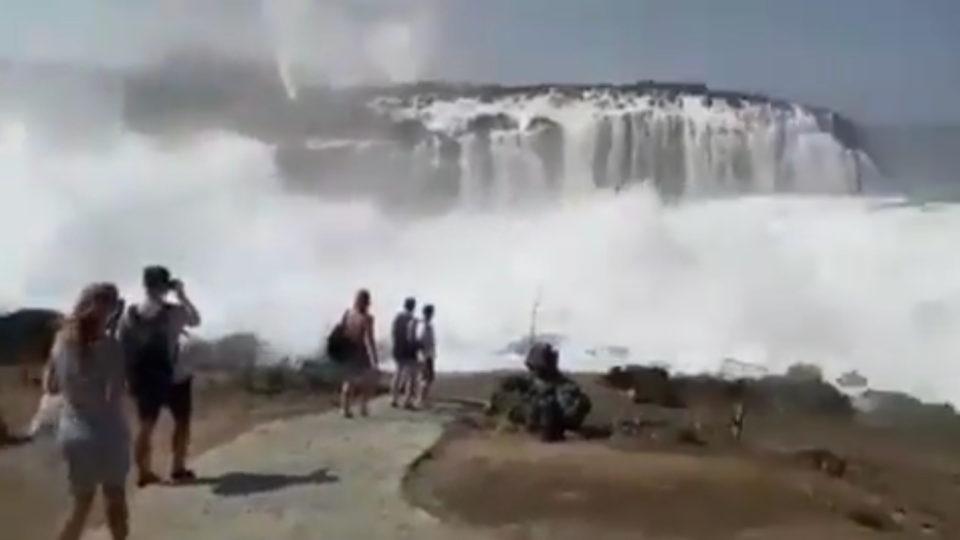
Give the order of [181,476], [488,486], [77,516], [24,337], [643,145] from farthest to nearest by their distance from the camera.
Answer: [643,145], [24,337], [488,486], [181,476], [77,516]

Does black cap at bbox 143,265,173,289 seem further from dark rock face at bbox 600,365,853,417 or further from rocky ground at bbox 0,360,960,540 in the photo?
dark rock face at bbox 600,365,853,417

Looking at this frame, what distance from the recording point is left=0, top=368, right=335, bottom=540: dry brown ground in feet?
35.0

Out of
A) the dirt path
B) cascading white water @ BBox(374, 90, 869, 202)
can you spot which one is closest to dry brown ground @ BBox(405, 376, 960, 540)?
the dirt path

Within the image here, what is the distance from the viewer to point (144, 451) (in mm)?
10039

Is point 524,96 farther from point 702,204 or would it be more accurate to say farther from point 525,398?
point 525,398

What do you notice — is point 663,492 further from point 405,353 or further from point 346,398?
point 405,353

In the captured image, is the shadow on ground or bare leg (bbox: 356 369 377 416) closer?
the shadow on ground

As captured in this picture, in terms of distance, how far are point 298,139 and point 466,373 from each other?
15.7 m

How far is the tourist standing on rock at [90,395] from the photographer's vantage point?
25.3 ft

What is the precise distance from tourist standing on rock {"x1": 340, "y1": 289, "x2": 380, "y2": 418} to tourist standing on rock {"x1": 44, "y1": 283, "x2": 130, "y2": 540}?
563 centimetres

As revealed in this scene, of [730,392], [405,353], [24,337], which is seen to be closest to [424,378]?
[405,353]

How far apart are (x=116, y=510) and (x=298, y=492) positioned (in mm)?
2187

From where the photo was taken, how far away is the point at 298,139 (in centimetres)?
3772

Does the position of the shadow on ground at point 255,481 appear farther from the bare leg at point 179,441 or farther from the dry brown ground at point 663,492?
the dry brown ground at point 663,492
